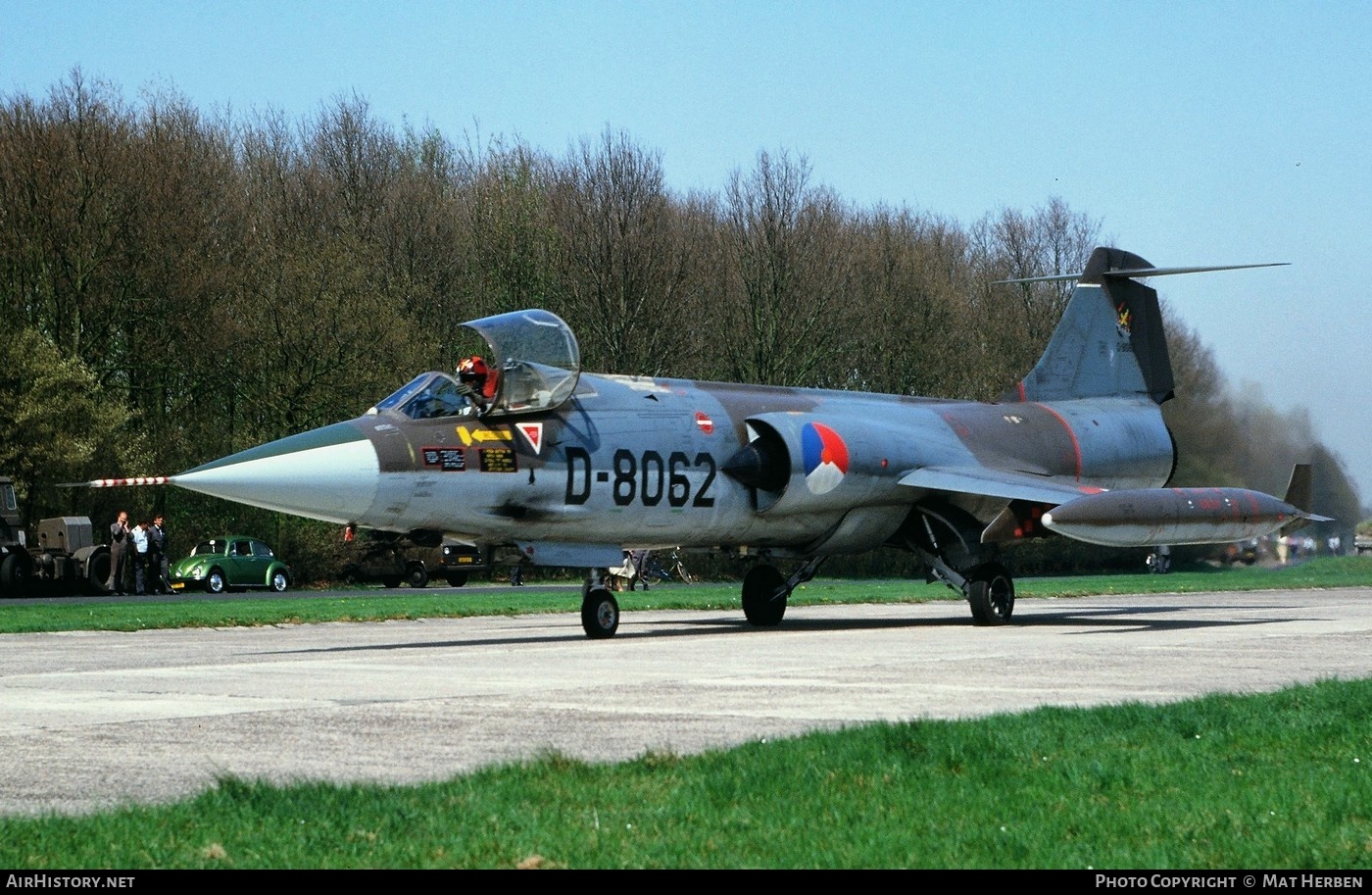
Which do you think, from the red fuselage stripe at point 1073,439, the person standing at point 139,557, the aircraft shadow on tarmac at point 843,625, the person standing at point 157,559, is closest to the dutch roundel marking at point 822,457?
the aircraft shadow on tarmac at point 843,625

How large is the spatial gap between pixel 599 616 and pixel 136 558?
824 inches

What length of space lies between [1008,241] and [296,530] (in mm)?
32434

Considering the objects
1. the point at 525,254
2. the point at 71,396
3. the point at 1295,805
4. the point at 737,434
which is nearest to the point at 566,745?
the point at 1295,805

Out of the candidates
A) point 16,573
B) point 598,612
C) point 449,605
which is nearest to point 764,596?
point 598,612

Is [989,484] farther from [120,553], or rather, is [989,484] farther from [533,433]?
[120,553]

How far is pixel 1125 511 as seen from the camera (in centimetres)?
1970

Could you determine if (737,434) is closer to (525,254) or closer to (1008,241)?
(525,254)

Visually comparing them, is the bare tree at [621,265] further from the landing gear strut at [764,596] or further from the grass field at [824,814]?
the grass field at [824,814]

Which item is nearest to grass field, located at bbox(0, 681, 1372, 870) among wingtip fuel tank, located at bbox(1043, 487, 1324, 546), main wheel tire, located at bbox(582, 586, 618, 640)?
main wheel tire, located at bbox(582, 586, 618, 640)

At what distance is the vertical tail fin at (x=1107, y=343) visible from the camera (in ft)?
87.5

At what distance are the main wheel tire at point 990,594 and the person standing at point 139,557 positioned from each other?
21.2 meters

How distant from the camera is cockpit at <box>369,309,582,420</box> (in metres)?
17.7

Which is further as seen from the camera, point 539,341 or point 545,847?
point 539,341

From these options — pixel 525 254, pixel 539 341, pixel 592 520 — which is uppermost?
pixel 525 254
